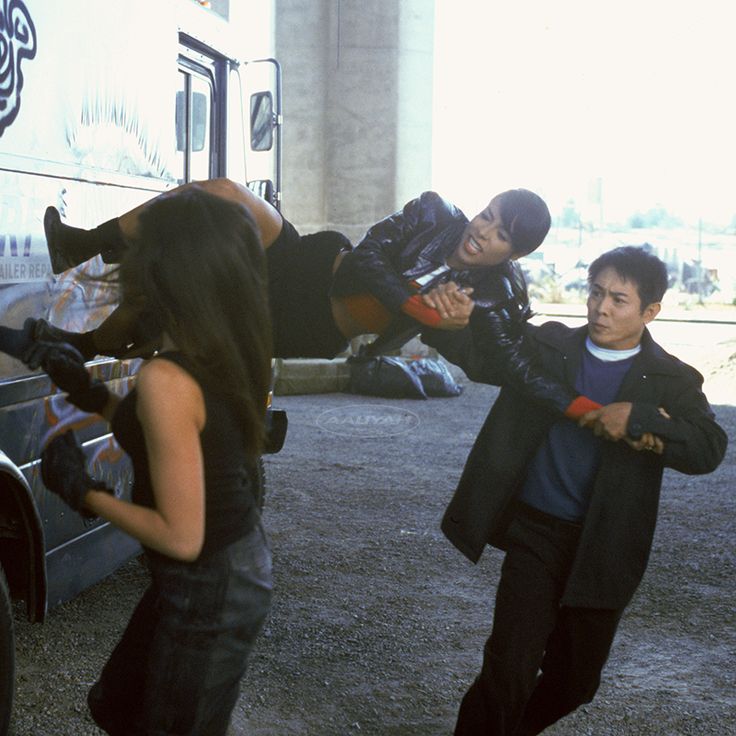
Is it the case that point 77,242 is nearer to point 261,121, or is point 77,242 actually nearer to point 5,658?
point 5,658

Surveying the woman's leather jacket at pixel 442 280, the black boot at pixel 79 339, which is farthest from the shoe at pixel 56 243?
the woman's leather jacket at pixel 442 280

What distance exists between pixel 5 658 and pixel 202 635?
1.23 m

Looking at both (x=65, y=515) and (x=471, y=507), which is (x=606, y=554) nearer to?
(x=471, y=507)

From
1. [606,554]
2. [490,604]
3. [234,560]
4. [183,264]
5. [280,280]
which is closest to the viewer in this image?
[183,264]

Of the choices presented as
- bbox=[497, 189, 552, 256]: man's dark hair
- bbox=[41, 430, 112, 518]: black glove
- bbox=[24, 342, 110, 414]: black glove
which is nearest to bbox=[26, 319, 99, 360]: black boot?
bbox=[24, 342, 110, 414]: black glove

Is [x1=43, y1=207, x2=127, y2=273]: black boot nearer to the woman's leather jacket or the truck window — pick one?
the woman's leather jacket

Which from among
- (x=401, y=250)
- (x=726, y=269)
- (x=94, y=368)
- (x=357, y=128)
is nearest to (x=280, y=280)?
(x=401, y=250)

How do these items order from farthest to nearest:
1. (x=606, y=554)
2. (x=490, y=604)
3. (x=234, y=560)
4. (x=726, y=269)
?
(x=726, y=269) < (x=490, y=604) < (x=606, y=554) < (x=234, y=560)

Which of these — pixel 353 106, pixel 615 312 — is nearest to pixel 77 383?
pixel 615 312

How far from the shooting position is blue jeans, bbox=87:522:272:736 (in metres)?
2.18

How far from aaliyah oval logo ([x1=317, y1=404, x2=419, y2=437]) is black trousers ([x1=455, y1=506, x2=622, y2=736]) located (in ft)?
22.2

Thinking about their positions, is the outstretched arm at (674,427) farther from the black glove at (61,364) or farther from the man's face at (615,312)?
the black glove at (61,364)

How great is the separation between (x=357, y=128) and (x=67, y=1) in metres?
11.4

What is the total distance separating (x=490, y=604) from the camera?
5191 mm
